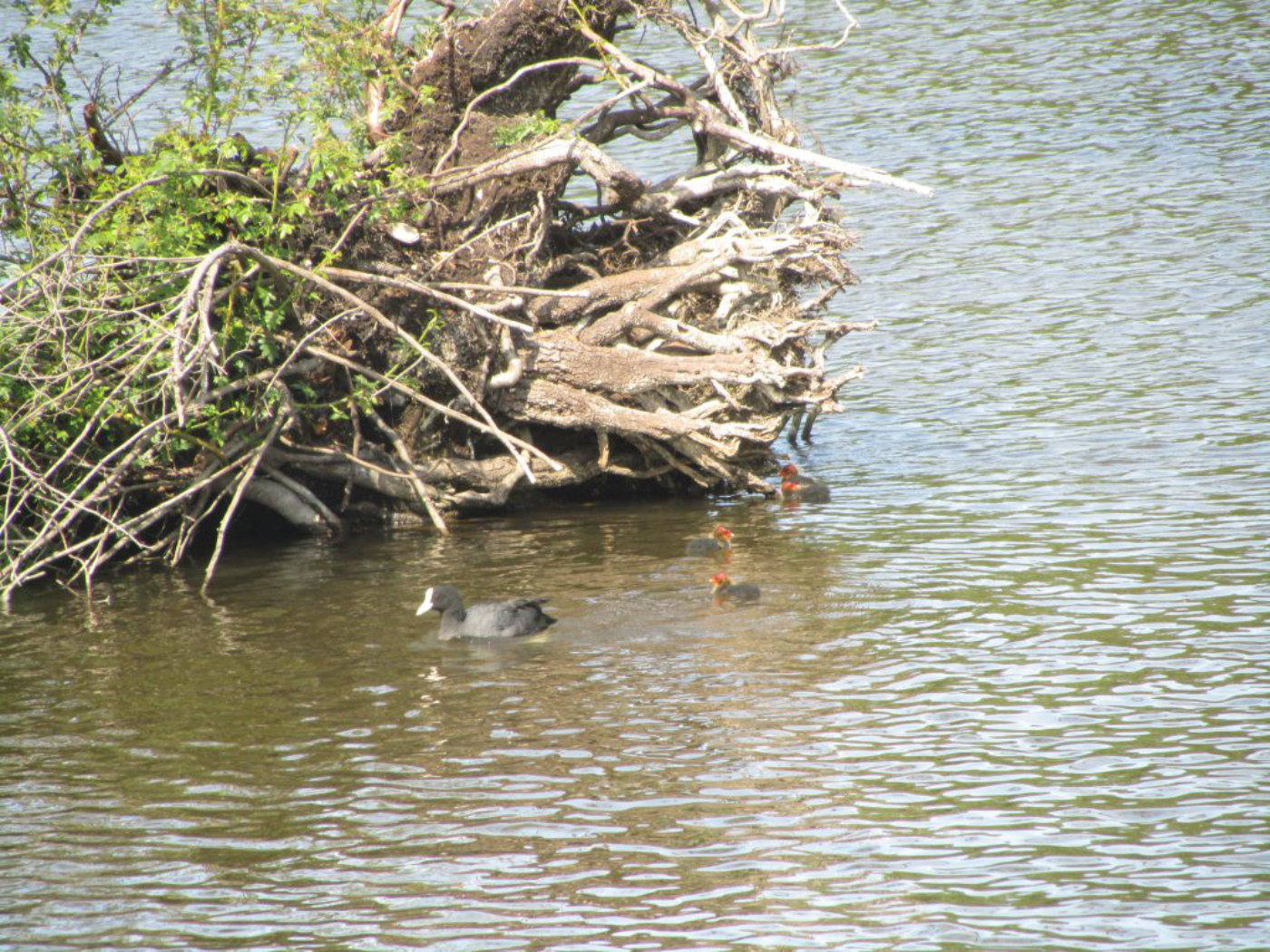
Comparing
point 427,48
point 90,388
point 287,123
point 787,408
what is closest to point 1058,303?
point 787,408

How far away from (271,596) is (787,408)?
256 inches

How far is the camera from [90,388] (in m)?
15.6

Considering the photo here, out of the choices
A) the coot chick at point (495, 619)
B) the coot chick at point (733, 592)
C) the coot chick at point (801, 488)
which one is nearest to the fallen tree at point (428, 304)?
the coot chick at point (801, 488)

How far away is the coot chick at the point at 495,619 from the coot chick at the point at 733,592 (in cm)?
157

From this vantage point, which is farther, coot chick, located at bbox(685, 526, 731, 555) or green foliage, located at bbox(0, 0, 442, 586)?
coot chick, located at bbox(685, 526, 731, 555)

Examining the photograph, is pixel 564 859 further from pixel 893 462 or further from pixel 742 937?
pixel 893 462

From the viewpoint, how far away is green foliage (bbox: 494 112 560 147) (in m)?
17.8

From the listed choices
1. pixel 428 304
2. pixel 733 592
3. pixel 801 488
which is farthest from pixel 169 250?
pixel 801 488

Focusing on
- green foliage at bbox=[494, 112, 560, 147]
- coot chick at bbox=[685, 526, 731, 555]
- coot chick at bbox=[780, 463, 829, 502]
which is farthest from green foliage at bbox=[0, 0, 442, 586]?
coot chick at bbox=[780, 463, 829, 502]

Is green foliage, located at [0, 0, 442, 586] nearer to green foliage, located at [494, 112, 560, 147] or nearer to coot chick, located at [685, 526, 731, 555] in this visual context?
green foliage, located at [494, 112, 560, 147]

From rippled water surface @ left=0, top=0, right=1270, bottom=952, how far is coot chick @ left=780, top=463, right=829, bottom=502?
285 millimetres

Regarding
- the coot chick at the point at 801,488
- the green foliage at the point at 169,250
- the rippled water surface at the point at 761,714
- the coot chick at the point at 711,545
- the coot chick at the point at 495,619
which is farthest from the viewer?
the coot chick at the point at 801,488

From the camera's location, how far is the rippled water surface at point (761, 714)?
911cm

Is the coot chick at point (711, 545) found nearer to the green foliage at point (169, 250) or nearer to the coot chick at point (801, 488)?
the coot chick at point (801, 488)
